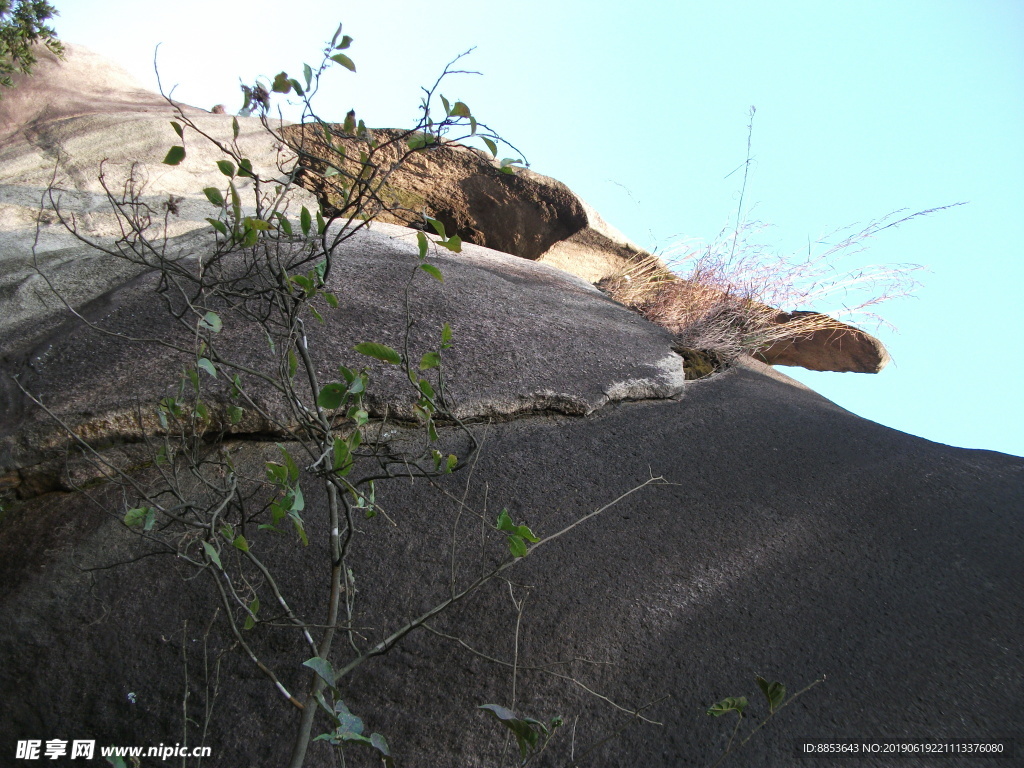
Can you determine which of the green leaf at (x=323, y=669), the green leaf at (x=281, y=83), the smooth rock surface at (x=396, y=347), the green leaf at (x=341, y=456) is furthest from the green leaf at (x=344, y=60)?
the green leaf at (x=323, y=669)

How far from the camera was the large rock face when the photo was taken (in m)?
1.49

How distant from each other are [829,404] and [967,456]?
1.85 ft

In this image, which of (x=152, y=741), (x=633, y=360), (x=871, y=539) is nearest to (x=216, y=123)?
(x=633, y=360)

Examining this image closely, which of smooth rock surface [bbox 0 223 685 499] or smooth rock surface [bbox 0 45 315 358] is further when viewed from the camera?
smooth rock surface [bbox 0 45 315 358]

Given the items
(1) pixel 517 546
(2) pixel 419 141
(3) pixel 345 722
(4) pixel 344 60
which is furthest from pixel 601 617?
(4) pixel 344 60

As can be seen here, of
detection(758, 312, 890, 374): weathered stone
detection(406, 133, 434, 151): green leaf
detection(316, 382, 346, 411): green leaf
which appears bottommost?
detection(316, 382, 346, 411): green leaf

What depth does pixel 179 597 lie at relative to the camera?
1.68 m

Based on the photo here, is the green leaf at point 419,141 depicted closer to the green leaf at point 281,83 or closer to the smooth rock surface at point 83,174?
the green leaf at point 281,83

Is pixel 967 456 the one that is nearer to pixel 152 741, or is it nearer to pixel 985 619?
pixel 985 619

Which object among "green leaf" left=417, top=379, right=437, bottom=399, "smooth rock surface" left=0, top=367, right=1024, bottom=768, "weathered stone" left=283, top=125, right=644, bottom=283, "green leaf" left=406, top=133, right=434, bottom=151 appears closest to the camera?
"green leaf" left=417, top=379, right=437, bottom=399

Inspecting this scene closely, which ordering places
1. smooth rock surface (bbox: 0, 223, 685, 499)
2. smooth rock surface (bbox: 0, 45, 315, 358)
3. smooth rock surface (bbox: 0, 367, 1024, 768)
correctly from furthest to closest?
smooth rock surface (bbox: 0, 45, 315, 358)
smooth rock surface (bbox: 0, 223, 685, 499)
smooth rock surface (bbox: 0, 367, 1024, 768)

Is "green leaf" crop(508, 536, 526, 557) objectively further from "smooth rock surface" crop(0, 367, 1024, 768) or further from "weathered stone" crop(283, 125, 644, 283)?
"weathered stone" crop(283, 125, 644, 283)

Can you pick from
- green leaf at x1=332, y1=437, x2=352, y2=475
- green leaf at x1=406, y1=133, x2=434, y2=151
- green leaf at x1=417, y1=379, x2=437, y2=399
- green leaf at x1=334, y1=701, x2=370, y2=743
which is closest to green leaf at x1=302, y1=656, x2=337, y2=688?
green leaf at x1=334, y1=701, x2=370, y2=743

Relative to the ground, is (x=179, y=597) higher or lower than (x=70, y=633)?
higher
